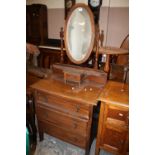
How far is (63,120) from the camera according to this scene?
4.77 feet

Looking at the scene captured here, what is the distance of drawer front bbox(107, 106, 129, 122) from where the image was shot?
1.20 metres

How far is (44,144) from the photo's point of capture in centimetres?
176

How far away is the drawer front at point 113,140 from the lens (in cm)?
130

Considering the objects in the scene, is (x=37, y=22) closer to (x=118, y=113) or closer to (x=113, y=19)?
(x=113, y=19)

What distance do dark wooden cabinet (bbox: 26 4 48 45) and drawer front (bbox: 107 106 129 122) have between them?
2028 mm

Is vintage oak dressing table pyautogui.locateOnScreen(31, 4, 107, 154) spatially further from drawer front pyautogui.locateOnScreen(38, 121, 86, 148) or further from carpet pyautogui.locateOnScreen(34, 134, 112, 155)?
carpet pyautogui.locateOnScreen(34, 134, 112, 155)

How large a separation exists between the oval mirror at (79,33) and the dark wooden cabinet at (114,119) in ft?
1.32

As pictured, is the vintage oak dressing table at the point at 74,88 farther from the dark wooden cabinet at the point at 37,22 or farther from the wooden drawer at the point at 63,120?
the dark wooden cabinet at the point at 37,22

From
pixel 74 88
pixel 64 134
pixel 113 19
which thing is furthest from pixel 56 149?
pixel 113 19

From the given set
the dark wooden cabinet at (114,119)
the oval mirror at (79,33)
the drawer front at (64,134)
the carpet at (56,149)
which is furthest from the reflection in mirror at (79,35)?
the carpet at (56,149)

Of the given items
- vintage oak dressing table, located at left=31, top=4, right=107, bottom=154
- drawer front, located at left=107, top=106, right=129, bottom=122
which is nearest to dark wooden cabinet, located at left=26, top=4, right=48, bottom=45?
vintage oak dressing table, located at left=31, top=4, right=107, bottom=154

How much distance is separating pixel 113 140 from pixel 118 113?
311mm
